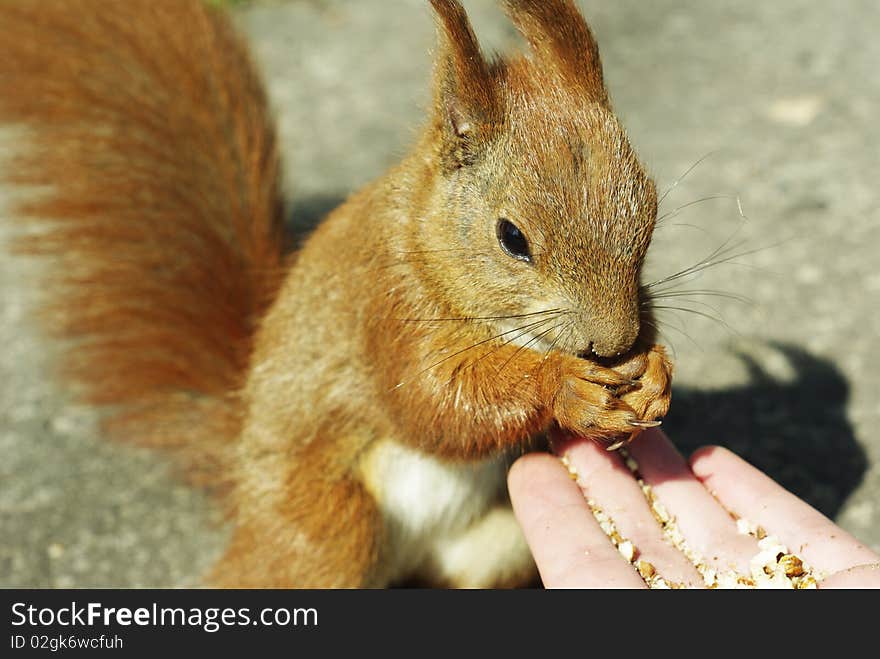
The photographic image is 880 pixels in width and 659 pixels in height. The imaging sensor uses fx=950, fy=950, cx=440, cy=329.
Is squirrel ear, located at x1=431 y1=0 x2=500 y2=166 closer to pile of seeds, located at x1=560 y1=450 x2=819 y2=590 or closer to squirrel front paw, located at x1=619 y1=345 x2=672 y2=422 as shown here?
squirrel front paw, located at x1=619 y1=345 x2=672 y2=422

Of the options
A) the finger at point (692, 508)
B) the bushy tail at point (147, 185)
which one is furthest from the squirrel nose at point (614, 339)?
the bushy tail at point (147, 185)

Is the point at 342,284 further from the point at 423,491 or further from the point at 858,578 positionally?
the point at 858,578

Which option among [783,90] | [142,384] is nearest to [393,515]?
[142,384]

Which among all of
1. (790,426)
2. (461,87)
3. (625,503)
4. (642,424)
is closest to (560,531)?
(625,503)

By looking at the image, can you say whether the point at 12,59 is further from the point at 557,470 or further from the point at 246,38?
the point at 557,470

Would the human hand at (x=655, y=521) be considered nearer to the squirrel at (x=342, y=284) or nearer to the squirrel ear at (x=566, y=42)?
the squirrel at (x=342, y=284)
